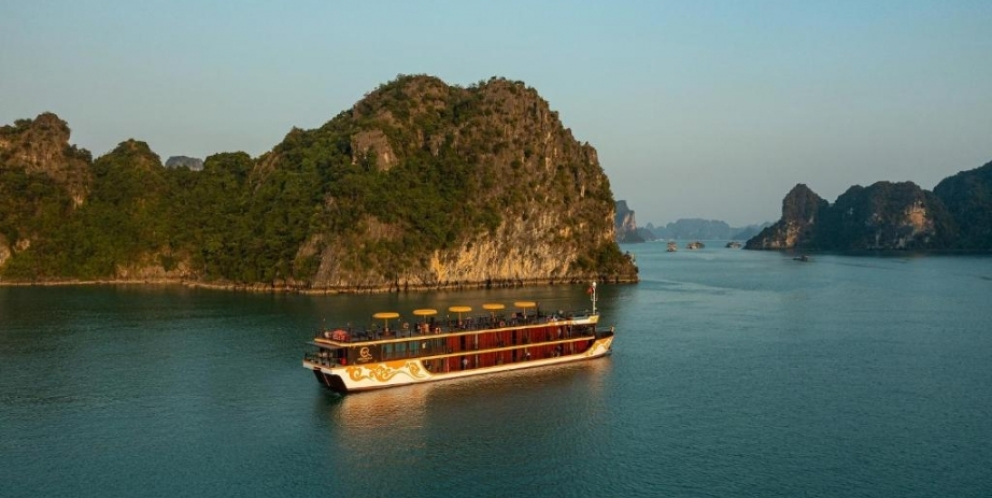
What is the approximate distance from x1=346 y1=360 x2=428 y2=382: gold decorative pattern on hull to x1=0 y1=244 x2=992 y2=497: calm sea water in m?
1.09

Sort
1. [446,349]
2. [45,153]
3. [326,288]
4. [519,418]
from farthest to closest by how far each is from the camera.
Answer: [45,153], [326,288], [446,349], [519,418]

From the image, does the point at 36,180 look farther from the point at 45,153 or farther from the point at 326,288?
the point at 326,288

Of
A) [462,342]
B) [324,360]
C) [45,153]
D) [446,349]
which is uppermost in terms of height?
[45,153]

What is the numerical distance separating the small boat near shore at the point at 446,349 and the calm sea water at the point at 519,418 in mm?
1267

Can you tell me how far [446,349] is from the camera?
Result: 50062 mm

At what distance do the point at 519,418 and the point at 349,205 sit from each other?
3230 inches

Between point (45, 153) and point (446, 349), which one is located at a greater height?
point (45, 153)

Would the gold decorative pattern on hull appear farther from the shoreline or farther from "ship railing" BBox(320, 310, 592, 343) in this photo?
the shoreline

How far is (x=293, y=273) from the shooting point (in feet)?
376

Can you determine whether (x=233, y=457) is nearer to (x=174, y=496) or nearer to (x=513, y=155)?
(x=174, y=496)

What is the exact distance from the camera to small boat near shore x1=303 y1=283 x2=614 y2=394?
153ft

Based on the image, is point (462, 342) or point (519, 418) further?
point (462, 342)

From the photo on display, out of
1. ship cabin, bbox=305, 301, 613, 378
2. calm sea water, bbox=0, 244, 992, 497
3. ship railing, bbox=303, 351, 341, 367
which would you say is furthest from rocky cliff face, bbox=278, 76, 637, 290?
ship railing, bbox=303, 351, 341, 367

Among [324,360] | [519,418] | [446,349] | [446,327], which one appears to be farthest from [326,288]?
[519,418]
